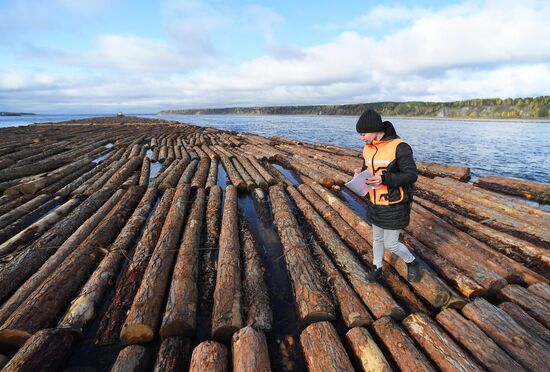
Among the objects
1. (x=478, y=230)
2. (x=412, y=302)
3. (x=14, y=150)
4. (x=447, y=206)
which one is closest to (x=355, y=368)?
(x=412, y=302)

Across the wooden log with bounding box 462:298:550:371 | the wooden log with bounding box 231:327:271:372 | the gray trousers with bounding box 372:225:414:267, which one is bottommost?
the wooden log with bounding box 462:298:550:371

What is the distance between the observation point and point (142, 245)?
664 cm

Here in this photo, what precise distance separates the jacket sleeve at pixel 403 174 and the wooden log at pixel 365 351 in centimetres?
242

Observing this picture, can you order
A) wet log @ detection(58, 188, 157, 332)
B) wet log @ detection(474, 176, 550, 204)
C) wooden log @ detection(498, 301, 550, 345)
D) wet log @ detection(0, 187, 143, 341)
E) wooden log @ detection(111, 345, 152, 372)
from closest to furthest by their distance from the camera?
1. wooden log @ detection(111, 345, 152, 372)
2. wooden log @ detection(498, 301, 550, 345)
3. wet log @ detection(0, 187, 143, 341)
4. wet log @ detection(58, 188, 157, 332)
5. wet log @ detection(474, 176, 550, 204)

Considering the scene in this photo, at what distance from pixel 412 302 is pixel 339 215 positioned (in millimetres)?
4273

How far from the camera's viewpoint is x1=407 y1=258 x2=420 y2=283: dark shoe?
505cm

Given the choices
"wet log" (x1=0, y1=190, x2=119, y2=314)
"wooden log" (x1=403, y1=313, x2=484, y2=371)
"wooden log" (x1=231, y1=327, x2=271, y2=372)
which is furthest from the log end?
"wooden log" (x1=403, y1=313, x2=484, y2=371)

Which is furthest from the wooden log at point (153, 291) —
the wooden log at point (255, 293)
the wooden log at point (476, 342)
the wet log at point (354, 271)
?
the wooden log at point (476, 342)

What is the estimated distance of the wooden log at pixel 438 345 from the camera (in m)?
3.45

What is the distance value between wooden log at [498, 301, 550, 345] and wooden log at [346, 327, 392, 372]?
8.23 ft

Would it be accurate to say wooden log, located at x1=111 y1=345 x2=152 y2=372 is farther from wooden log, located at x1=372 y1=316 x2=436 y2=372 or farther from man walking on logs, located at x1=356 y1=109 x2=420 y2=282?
man walking on logs, located at x1=356 y1=109 x2=420 y2=282

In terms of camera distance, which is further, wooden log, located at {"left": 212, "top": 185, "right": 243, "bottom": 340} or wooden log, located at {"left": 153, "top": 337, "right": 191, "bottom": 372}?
wooden log, located at {"left": 212, "top": 185, "right": 243, "bottom": 340}

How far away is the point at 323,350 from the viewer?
3797 millimetres

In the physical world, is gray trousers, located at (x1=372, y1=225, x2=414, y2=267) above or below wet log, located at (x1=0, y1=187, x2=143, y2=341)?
above
